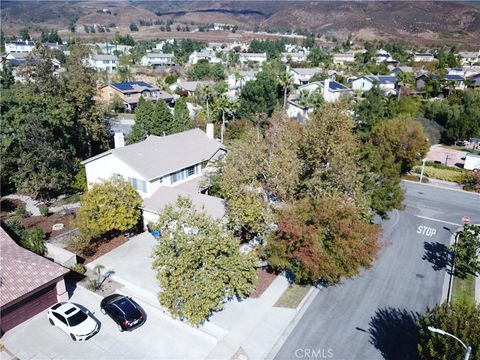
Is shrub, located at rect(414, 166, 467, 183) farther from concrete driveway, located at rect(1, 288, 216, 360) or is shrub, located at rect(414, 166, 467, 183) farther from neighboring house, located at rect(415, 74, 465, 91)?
neighboring house, located at rect(415, 74, 465, 91)

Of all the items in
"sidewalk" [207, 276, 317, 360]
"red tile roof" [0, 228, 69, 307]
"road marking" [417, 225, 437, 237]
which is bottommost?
"road marking" [417, 225, 437, 237]

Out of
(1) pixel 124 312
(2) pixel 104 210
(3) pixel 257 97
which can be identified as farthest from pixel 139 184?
(3) pixel 257 97

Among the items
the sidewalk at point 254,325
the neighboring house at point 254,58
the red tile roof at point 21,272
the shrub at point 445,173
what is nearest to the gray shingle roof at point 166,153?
the red tile roof at point 21,272

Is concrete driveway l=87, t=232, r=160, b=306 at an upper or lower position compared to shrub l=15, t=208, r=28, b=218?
upper

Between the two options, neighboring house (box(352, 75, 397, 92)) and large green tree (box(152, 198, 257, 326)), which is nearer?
large green tree (box(152, 198, 257, 326))

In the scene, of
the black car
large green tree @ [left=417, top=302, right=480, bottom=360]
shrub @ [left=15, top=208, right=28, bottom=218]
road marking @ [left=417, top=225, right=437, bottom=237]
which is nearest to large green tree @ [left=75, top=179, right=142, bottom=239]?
the black car

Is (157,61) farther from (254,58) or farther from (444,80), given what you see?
(444,80)

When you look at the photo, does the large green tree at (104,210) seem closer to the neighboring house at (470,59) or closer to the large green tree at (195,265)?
the large green tree at (195,265)

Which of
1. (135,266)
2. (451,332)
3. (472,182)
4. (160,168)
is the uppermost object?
(451,332)
